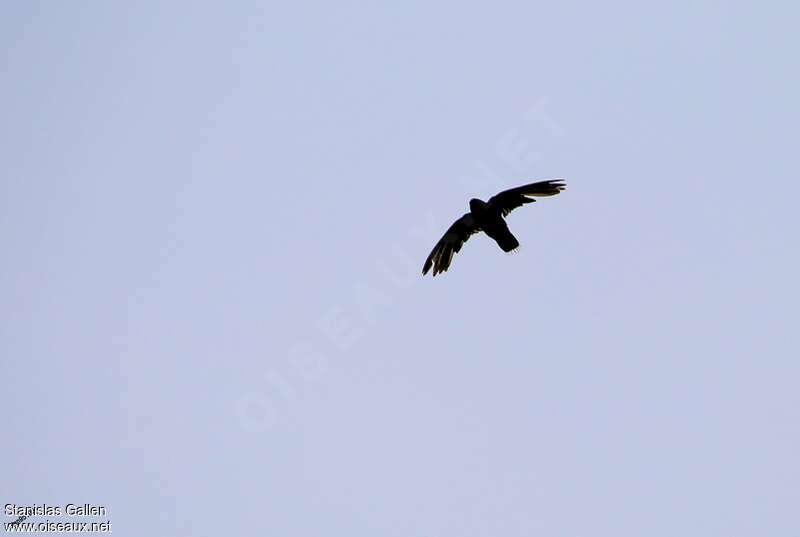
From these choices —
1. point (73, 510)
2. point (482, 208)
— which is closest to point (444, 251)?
point (482, 208)

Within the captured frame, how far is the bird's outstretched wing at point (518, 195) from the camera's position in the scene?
86.5 ft

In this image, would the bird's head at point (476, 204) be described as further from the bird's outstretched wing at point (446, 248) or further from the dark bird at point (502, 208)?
the bird's outstretched wing at point (446, 248)

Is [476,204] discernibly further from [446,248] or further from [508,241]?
[446,248]

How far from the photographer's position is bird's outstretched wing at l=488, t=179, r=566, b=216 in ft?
86.5

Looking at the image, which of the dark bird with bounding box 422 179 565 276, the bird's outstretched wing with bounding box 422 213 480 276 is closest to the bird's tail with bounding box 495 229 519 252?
the dark bird with bounding box 422 179 565 276

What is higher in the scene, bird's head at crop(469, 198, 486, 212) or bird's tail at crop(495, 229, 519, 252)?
bird's head at crop(469, 198, 486, 212)

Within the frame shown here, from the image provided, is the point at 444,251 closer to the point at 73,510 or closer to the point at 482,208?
the point at 482,208

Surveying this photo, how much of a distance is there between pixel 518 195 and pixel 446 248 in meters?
2.74

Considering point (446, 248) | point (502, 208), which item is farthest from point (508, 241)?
point (446, 248)

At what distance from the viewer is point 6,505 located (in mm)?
32219

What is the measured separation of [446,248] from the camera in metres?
27.9

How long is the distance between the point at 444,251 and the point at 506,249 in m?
2.12

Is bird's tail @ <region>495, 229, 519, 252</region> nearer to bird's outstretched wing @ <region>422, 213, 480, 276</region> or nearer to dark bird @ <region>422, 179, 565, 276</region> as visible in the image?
dark bird @ <region>422, 179, 565, 276</region>

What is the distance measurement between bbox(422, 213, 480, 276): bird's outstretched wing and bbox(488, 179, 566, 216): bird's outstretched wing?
134 cm
